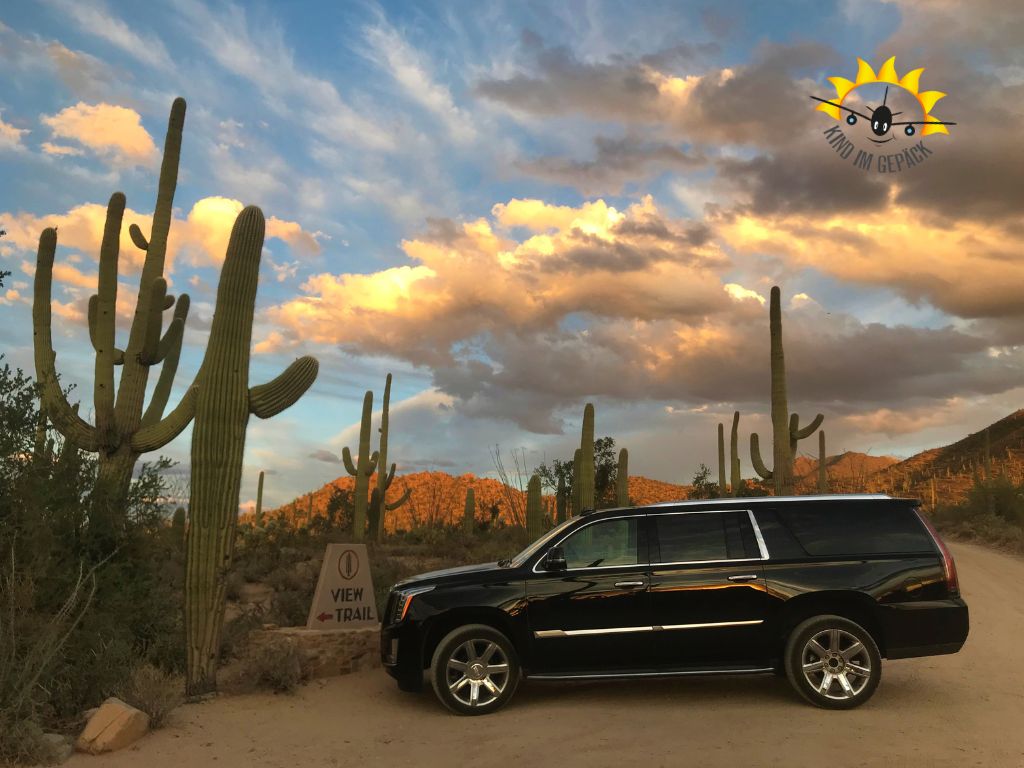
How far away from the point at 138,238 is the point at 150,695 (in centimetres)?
1118

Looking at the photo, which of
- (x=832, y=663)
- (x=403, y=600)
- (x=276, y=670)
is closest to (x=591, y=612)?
(x=403, y=600)

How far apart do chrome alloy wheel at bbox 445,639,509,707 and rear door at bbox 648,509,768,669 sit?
146 centimetres

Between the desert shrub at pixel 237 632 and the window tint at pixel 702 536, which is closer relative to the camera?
the window tint at pixel 702 536

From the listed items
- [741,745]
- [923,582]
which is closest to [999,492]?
[923,582]

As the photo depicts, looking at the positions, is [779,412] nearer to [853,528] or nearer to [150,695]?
[853,528]

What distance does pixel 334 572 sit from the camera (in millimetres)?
11305

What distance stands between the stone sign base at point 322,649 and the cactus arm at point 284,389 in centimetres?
262

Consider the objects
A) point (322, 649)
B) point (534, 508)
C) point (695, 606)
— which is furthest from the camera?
point (534, 508)

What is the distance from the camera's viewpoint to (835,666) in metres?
8.51

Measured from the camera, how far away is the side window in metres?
8.89

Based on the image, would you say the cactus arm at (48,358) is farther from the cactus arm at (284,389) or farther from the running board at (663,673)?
the running board at (663,673)

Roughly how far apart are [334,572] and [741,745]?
5687mm

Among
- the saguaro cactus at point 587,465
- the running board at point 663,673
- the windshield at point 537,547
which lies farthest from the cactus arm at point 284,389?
the saguaro cactus at point 587,465

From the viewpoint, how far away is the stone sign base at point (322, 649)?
1042 cm
